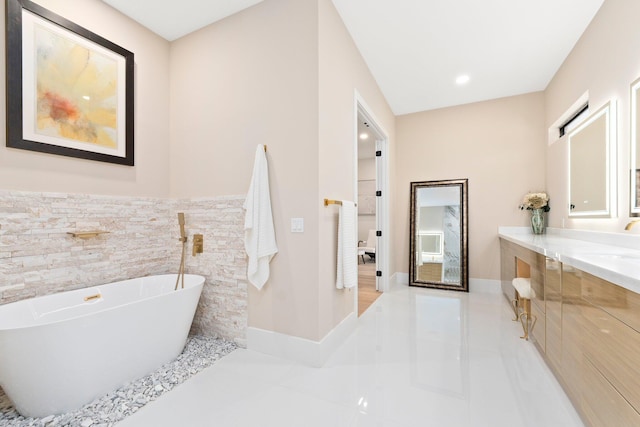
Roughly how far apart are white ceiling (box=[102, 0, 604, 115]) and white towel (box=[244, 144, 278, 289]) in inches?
60.6

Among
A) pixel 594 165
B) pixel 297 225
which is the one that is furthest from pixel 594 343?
pixel 594 165

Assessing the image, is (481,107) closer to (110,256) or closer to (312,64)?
(312,64)

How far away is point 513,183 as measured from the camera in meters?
3.96

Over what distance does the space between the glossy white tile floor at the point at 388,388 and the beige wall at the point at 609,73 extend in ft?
A: 4.51

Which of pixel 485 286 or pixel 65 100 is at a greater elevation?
pixel 65 100

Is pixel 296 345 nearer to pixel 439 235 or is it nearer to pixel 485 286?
pixel 439 235

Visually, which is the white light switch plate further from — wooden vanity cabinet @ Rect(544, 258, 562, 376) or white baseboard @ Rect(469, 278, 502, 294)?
white baseboard @ Rect(469, 278, 502, 294)

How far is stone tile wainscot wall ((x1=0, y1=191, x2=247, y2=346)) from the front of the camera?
74.4 inches

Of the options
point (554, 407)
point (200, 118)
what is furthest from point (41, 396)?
point (554, 407)

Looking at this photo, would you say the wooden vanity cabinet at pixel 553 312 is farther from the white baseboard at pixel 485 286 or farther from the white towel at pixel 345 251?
the white baseboard at pixel 485 286

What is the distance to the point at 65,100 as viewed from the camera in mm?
2148

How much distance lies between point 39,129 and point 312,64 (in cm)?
211

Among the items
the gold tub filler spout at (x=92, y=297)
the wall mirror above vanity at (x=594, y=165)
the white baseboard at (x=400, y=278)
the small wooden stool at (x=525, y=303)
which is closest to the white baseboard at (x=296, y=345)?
the gold tub filler spout at (x=92, y=297)

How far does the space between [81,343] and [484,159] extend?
4927mm
